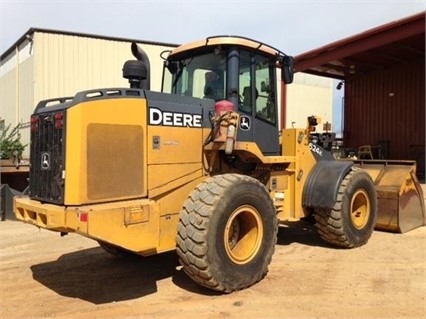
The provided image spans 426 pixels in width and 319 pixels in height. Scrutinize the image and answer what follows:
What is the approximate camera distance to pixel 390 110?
17.6 meters

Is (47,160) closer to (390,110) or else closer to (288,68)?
(288,68)

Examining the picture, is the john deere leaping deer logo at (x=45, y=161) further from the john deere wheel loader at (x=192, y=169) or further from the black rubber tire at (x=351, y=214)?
the black rubber tire at (x=351, y=214)

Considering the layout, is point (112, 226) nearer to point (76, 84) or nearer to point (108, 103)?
point (108, 103)

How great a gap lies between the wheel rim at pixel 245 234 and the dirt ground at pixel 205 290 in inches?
14.6

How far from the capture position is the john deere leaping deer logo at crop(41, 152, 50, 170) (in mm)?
4574

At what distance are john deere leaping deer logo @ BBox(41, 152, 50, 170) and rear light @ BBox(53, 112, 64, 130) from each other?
0.34 m

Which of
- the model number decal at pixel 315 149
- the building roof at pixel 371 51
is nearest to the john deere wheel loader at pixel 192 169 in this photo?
the model number decal at pixel 315 149

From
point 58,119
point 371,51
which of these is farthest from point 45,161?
point 371,51

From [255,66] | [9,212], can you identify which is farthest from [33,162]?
[9,212]

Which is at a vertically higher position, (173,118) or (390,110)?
(390,110)

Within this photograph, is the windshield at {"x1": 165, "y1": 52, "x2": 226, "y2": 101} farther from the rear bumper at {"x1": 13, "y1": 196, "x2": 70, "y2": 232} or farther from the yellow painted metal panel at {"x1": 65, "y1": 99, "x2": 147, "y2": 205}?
the rear bumper at {"x1": 13, "y1": 196, "x2": 70, "y2": 232}

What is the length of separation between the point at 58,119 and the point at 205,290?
2253 mm

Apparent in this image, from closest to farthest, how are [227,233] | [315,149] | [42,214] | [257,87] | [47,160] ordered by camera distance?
[42,214]
[47,160]
[227,233]
[257,87]
[315,149]

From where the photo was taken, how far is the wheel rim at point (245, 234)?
4.97 m
